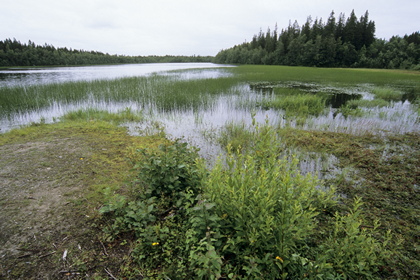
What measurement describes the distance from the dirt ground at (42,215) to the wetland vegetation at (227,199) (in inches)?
0.9

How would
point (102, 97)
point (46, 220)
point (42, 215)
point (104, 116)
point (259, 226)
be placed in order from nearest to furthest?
point (259, 226), point (46, 220), point (42, 215), point (104, 116), point (102, 97)

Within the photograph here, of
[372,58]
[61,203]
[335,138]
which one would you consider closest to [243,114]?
[335,138]

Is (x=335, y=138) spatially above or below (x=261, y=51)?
below

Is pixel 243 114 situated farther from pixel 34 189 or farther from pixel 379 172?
pixel 34 189

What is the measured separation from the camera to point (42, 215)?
3.26 m

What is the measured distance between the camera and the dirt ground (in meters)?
2.46

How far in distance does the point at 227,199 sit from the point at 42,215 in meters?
3.04

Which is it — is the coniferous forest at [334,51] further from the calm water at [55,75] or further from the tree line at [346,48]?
the calm water at [55,75]

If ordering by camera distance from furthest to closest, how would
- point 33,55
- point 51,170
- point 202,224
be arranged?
point 33,55 < point 51,170 < point 202,224

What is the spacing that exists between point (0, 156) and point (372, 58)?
255 ft

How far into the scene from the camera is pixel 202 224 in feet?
7.66

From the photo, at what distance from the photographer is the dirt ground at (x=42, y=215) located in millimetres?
2457

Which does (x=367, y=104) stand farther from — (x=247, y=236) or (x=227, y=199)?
(x=247, y=236)

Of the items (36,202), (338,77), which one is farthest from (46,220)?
(338,77)
